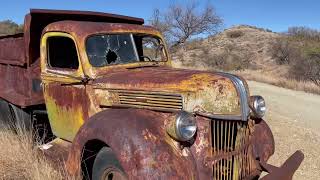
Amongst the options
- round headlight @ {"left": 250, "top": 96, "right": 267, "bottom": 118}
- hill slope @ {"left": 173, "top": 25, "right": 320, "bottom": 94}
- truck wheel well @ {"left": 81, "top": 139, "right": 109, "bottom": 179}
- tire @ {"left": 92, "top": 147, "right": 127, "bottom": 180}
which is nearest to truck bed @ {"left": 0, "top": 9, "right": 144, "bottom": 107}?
truck wheel well @ {"left": 81, "top": 139, "right": 109, "bottom": 179}

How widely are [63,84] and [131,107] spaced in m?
1.12

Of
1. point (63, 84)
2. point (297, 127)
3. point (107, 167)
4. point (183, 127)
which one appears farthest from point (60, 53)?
point (297, 127)

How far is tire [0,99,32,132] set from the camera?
255 inches

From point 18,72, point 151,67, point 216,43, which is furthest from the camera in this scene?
point 216,43

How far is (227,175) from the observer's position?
14.3ft

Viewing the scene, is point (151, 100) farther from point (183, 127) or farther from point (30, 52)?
point (30, 52)

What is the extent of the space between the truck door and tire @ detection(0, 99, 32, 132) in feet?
2.80

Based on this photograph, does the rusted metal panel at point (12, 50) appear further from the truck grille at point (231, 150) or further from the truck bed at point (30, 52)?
the truck grille at point (231, 150)

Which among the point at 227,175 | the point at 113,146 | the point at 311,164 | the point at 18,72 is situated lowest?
→ the point at 311,164

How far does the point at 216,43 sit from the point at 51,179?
4067cm

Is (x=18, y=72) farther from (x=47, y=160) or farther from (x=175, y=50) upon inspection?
(x=175, y=50)

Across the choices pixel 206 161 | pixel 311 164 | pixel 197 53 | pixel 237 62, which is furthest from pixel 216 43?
pixel 206 161

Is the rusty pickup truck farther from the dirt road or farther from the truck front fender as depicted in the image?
the dirt road

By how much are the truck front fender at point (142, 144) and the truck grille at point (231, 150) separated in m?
0.30
